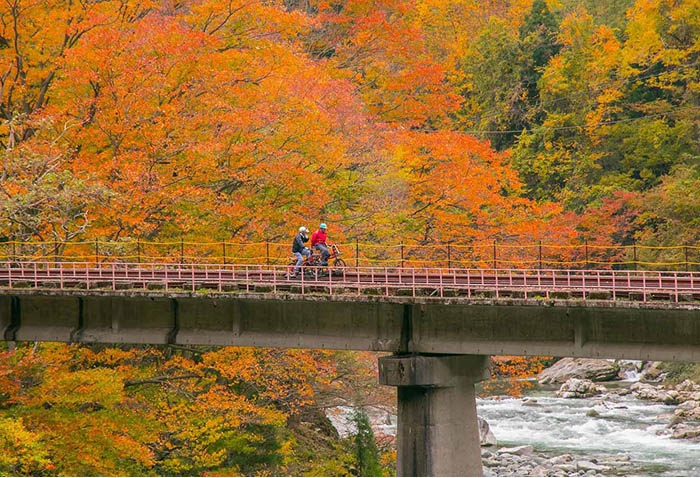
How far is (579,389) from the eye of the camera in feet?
188

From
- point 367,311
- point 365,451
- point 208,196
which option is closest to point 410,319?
point 367,311

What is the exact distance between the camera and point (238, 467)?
3656cm

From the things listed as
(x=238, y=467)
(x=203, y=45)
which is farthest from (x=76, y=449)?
(x=203, y=45)

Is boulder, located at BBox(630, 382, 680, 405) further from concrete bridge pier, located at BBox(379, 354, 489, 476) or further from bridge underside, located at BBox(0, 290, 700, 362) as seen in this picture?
bridge underside, located at BBox(0, 290, 700, 362)

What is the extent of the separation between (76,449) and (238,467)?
7284 mm

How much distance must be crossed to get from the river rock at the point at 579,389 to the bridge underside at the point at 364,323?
100ft

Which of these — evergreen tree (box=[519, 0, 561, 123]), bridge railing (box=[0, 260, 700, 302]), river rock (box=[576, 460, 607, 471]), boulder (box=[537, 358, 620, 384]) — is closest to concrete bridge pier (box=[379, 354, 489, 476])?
bridge railing (box=[0, 260, 700, 302])

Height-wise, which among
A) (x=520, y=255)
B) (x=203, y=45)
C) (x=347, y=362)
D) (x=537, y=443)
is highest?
(x=203, y=45)

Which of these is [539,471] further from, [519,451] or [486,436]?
[486,436]

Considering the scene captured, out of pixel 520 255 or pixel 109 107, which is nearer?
pixel 109 107

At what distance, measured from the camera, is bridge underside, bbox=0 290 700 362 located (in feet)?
85.4

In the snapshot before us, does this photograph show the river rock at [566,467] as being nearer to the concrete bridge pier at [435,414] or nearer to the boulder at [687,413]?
the boulder at [687,413]

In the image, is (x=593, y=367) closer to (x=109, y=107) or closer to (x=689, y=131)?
(x=689, y=131)

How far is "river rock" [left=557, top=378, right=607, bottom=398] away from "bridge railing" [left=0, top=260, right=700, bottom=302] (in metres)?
27.7
